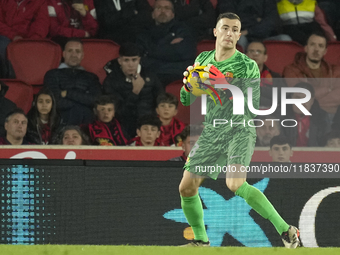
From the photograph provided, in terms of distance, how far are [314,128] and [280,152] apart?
1278 millimetres

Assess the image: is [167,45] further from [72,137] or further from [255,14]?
[72,137]

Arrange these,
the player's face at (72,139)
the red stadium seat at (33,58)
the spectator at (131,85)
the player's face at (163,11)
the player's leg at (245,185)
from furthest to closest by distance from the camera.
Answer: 1. the player's face at (163,11)
2. the red stadium seat at (33,58)
3. the spectator at (131,85)
4. the player's face at (72,139)
5. the player's leg at (245,185)

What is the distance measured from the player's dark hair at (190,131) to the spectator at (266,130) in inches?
27.3

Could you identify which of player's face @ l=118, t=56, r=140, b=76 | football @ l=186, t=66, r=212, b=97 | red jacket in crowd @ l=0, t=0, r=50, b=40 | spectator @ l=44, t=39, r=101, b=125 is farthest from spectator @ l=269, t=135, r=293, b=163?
red jacket in crowd @ l=0, t=0, r=50, b=40

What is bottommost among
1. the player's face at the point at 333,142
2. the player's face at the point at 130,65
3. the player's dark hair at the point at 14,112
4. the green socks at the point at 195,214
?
the green socks at the point at 195,214

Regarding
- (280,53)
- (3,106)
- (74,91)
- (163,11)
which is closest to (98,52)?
(74,91)

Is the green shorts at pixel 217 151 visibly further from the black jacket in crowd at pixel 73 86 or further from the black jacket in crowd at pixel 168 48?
the black jacket in crowd at pixel 168 48

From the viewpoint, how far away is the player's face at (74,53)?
283 inches

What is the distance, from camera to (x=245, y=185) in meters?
4.07

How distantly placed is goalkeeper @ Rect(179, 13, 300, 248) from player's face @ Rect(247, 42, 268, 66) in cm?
283

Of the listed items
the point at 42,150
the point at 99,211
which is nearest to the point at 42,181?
the point at 99,211

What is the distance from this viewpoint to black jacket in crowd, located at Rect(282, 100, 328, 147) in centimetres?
664

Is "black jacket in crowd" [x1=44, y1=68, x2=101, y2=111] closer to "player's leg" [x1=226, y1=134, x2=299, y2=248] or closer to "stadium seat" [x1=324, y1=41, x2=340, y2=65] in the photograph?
"stadium seat" [x1=324, y1=41, x2=340, y2=65]

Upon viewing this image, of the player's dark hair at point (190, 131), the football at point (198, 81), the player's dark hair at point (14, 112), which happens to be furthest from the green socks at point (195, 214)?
the player's dark hair at point (14, 112)
